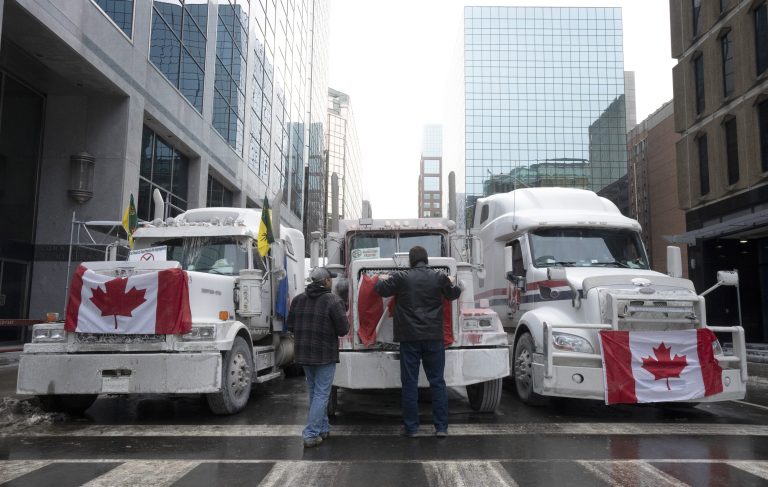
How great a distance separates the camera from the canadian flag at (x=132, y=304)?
6742 millimetres

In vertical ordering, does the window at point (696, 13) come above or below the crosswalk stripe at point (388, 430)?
above

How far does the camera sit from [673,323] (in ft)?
23.6

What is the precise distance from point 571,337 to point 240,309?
428 centimetres

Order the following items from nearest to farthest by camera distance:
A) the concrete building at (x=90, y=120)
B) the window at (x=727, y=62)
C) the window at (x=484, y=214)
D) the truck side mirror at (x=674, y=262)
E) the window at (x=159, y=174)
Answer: the truck side mirror at (x=674, y=262), the window at (x=484, y=214), the concrete building at (x=90, y=120), the window at (x=159, y=174), the window at (x=727, y=62)

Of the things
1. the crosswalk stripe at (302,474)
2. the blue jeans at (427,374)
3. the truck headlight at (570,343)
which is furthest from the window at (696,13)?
the crosswalk stripe at (302,474)

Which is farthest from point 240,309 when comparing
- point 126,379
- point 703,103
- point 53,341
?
point 703,103

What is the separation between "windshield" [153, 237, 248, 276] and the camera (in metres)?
8.31

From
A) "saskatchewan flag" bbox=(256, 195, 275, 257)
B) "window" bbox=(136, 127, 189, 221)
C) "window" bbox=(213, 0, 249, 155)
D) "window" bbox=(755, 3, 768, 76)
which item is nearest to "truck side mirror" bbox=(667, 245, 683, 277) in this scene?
"saskatchewan flag" bbox=(256, 195, 275, 257)

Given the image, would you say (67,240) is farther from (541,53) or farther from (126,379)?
(541,53)

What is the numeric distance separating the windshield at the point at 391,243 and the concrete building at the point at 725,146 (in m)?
15.0

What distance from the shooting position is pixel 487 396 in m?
7.13

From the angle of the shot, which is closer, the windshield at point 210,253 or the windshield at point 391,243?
the windshield at point 210,253

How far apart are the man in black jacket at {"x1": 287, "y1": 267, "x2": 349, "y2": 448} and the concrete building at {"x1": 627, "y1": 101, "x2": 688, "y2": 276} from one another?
77308 mm

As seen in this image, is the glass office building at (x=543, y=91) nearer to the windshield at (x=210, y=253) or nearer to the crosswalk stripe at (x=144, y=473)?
the windshield at (x=210, y=253)
